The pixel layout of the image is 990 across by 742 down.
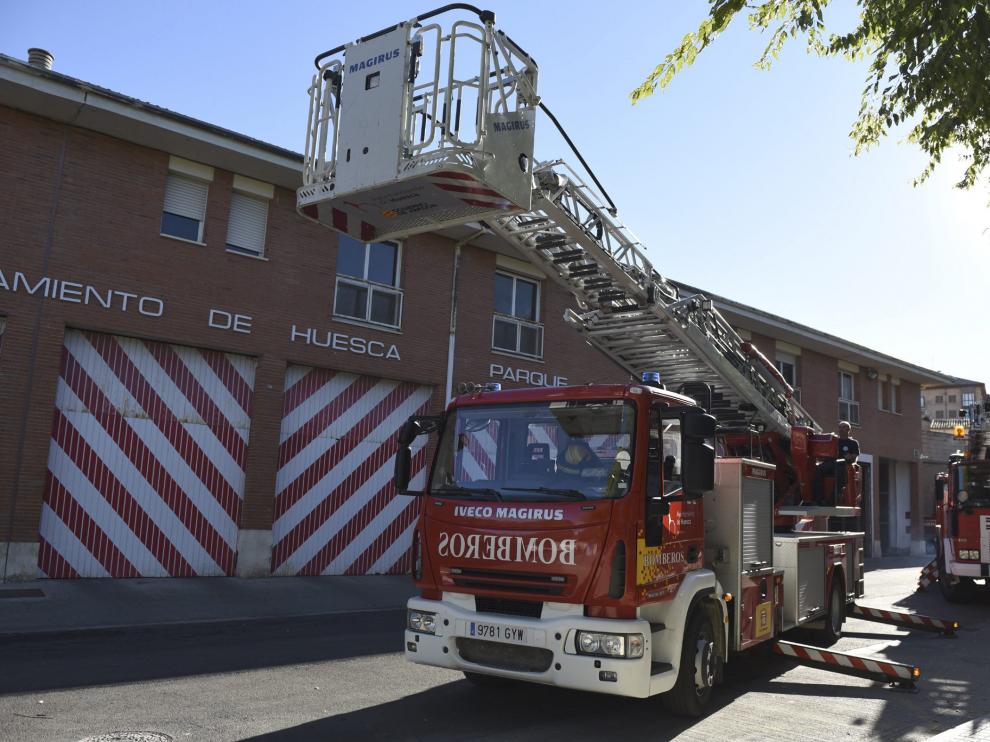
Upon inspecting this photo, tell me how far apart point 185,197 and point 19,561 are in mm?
5957

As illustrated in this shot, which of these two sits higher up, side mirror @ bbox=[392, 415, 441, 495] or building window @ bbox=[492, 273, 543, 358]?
building window @ bbox=[492, 273, 543, 358]

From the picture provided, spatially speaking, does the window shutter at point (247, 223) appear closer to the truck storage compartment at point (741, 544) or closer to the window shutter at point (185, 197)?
the window shutter at point (185, 197)

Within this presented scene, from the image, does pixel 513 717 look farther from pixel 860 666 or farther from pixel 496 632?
pixel 860 666

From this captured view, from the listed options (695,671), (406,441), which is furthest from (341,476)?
(695,671)

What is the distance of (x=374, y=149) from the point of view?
6961 mm

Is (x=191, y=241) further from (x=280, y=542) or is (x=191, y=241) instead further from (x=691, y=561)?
(x=691, y=561)

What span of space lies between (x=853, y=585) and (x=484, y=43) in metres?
8.12

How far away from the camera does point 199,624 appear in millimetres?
10062

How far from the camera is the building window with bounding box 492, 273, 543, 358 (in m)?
17.8

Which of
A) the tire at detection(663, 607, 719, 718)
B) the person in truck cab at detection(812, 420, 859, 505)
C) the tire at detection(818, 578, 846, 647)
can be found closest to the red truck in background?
the person in truck cab at detection(812, 420, 859, 505)

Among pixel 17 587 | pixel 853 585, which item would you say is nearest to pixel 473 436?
pixel 853 585

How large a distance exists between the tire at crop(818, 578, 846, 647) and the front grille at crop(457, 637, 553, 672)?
5.43m

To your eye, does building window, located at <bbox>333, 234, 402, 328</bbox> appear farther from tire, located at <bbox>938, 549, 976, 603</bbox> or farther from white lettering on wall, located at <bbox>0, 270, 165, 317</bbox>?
tire, located at <bbox>938, 549, 976, 603</bbox>

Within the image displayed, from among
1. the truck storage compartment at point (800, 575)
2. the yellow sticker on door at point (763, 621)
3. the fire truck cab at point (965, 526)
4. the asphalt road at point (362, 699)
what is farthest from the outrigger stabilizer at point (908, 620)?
the fire truck cab at point (965, 526)
